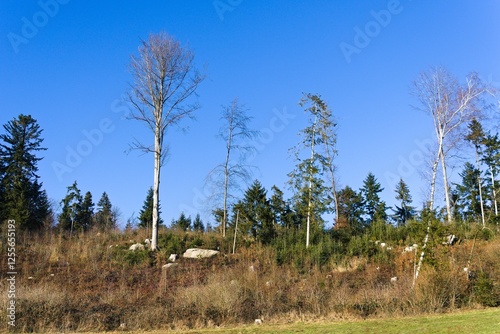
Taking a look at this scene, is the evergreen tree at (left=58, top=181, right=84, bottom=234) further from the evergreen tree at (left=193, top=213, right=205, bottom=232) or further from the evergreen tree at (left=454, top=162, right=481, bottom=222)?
the evergreen tree at (left=454, top=162, right=481, bottom=222)

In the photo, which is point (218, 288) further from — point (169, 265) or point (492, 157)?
point (492, 157)

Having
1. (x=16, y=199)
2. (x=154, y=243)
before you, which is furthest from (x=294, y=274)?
(x=16, y=199)

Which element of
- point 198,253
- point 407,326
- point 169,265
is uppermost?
point 198,253

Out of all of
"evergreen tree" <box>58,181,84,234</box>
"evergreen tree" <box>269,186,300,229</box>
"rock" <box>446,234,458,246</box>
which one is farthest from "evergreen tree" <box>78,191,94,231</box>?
"rock" <box>446,234,458,246</box>

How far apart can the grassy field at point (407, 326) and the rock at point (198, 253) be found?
7.93 m

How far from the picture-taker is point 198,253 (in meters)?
18.4

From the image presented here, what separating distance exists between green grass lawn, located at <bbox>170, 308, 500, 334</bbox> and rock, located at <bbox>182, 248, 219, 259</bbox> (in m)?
7.85

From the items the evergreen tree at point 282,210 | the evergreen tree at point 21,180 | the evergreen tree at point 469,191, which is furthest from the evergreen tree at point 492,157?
the evergreen tree at point 21,180

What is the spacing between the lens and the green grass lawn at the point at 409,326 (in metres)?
8.83

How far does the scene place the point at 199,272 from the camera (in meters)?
16.3

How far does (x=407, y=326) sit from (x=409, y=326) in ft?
0.14

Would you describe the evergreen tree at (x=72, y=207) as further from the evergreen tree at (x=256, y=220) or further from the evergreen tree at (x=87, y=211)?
the evergreen tree at (x=256, y=220)

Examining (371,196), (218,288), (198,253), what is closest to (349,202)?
(371,196)

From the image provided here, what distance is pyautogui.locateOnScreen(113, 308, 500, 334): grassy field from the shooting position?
884cm
